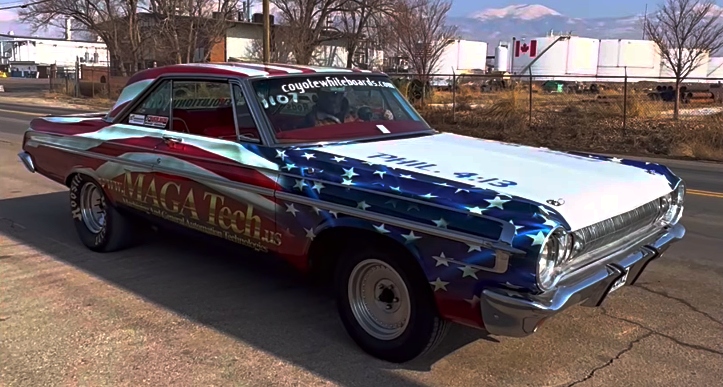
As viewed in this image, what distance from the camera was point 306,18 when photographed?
46.6 m

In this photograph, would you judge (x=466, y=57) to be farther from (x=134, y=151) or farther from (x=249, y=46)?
(x=134, y=151)

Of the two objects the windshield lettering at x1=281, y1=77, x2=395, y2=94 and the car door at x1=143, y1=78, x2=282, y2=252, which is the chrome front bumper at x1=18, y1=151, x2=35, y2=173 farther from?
the windshield lettering at x1=281, y1=77, x2=395, y2=94

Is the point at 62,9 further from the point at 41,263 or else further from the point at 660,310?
the point at 660,310

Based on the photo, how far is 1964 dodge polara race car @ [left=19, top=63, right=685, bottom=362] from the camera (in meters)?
3.24

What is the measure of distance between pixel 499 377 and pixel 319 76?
2545 mm

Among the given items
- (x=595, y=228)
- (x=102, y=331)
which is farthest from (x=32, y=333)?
(x=595, y=228)

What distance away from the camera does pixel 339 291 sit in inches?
158

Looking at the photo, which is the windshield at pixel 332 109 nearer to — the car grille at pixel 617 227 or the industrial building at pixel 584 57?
the car grille at pixel 617 227

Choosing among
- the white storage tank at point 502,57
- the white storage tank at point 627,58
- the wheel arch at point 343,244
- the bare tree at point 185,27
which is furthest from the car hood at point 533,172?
the white storage tank at point 502,57

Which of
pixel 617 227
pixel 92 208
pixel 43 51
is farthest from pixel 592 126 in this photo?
pixel 43 51

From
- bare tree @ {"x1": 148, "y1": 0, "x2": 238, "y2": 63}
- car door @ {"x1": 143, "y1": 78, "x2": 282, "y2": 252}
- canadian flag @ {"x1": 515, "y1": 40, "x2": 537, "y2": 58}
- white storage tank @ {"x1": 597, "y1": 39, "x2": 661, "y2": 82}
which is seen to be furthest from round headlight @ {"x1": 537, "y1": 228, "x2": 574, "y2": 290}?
white storage tank @ {"x1": 597, "y1": 39, "x2": 661, "y2": 82}

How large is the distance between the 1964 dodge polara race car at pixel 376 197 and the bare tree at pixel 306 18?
40417 mm

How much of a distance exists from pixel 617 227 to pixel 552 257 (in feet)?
2.24

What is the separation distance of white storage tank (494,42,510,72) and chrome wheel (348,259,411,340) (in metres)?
69.3
